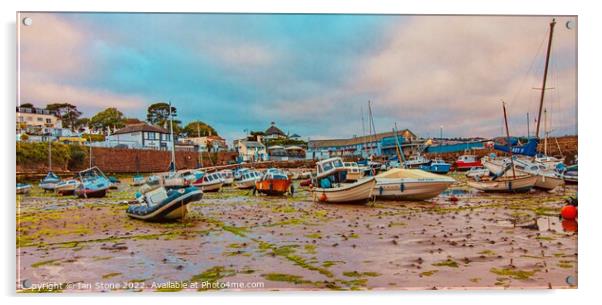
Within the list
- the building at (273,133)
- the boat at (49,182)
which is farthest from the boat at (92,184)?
the building at (273,133)

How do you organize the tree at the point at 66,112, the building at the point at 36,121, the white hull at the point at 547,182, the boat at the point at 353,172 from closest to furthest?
the building at the point at 36,121 → the tree at the point at 66,112 → the white hull at the point at 547,182 → the boat at the point at 353,172

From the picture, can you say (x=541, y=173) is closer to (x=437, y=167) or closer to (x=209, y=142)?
(x=437, y=167)

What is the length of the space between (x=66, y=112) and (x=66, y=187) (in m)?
1.00

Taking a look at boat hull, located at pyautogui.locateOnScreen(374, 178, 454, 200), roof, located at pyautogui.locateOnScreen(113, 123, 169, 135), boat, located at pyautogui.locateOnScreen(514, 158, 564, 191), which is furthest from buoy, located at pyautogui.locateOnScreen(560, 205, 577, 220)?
roof, located at pyautogui.locateOnScreen(113, 123, 169, 135)

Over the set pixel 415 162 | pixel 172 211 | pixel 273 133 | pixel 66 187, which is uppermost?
pixel 273 133

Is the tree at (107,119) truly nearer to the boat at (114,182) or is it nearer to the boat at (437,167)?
the boat at (114,182)

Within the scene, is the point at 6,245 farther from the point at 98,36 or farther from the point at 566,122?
the point at 566,122

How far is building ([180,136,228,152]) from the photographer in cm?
491

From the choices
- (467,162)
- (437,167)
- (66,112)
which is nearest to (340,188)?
(437,167)

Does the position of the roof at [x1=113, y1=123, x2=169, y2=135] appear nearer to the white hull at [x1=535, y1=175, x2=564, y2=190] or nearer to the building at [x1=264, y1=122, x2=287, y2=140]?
the building at [x1=264, y1=122, x2=287, y2=140]

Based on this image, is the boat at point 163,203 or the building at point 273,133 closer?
the building at point 273,133

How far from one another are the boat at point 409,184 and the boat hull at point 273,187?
73.8 inches

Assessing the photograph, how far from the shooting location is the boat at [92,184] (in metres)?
4.96

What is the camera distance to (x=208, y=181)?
578cm
